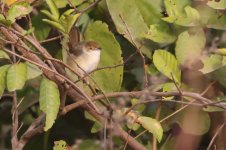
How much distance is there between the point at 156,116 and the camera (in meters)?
2.47

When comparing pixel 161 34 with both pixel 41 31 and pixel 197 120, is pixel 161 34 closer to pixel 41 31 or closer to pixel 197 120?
pixel 197 120

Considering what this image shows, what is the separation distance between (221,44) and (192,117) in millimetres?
326

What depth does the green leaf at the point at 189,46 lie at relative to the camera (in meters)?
2.35

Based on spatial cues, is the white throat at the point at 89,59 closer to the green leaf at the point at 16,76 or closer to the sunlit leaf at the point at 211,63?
the sunlit leaf at the point at 211,63

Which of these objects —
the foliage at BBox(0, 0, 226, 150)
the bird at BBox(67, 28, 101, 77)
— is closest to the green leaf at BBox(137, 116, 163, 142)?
the foliage at BBox(0, 0, 226, 150)

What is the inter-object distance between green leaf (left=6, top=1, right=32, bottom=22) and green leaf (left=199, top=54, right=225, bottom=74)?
0.69 m

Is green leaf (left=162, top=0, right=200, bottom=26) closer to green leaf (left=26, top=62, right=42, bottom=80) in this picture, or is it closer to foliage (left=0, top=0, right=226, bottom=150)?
foliage (left=0, top=0, right=226, bottom=150)

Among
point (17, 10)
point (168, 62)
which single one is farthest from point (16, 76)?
point (168, 62)

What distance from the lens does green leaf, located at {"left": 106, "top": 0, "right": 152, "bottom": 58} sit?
98.4 inches

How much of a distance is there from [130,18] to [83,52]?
1.51ft

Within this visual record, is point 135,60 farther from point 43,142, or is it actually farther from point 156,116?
point 43,142

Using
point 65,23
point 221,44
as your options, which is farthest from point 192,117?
point 65,23

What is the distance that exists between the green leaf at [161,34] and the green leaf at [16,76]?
0.65 metres

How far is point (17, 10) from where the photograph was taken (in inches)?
82.6
